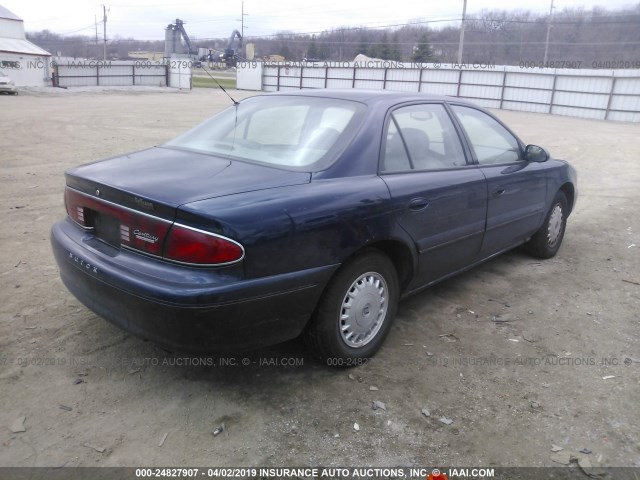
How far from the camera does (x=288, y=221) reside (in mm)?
2674

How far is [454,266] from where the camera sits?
3992mm

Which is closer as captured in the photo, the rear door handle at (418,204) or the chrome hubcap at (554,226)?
the rear door handle at (418,204)

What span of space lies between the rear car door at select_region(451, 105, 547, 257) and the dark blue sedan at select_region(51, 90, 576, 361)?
3 cm

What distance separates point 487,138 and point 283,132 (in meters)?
1.88

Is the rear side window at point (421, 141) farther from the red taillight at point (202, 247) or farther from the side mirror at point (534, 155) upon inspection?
the red taillight at point (202, 247)

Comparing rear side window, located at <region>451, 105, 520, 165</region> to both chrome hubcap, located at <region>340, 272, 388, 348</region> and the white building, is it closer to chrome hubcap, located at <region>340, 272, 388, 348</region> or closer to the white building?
chrome hubcap, located at <region>340, 272, 388, 348</region>

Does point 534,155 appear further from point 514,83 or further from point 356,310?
point 514,83

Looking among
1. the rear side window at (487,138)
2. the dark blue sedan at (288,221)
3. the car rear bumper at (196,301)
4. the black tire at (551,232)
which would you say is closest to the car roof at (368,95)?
the dark blue sedan at (288,221)

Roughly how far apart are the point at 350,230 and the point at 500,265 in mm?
2823

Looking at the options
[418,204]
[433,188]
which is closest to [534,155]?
[433,188]

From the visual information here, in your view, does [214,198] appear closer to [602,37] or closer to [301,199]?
[301,199]

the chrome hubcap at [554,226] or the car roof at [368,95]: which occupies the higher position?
the car roof at [368,95]

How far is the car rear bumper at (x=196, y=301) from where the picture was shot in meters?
2.50

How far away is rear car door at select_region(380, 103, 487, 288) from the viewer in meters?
3.38
